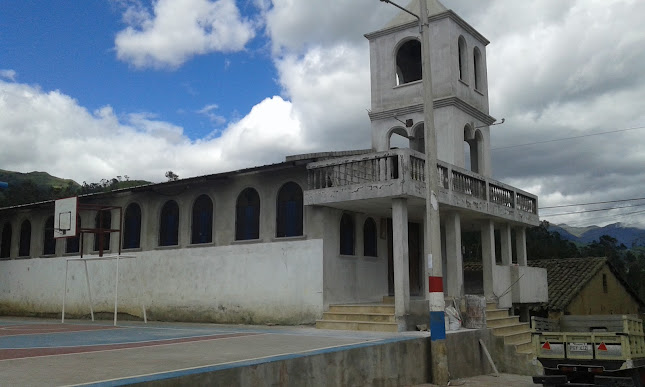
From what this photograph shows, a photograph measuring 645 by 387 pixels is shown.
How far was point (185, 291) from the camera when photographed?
1984 centimetres

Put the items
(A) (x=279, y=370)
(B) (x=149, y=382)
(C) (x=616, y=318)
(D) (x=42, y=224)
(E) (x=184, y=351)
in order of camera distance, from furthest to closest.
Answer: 1. (D) (x=42, y=224)
2. (C) (x=616, y=318)
3. (E) (x=184, y=351)
4. (A) (x=279, y=370)
5. (B) (x=149, y=382)

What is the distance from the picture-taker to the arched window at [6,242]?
27.2 meters

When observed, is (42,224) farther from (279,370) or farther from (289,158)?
(279,370)

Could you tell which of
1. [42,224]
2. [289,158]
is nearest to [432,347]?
[289,158]

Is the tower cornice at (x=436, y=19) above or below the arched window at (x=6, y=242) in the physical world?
above

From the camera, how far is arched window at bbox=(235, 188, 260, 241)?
1866 centimetres

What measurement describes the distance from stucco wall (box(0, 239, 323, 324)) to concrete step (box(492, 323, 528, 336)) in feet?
16.4

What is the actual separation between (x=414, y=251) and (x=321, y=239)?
17.1 feet

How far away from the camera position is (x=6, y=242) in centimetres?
2742

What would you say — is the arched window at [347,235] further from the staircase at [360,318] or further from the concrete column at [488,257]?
the concrete column at [488,257]

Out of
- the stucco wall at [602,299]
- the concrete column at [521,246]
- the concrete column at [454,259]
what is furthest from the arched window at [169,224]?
the stucco wall at [602,299]

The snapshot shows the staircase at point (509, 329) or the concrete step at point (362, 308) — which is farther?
the staircase at point (509, 329)

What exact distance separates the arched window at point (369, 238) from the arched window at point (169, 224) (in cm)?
663

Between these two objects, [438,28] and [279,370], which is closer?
[279,370]
